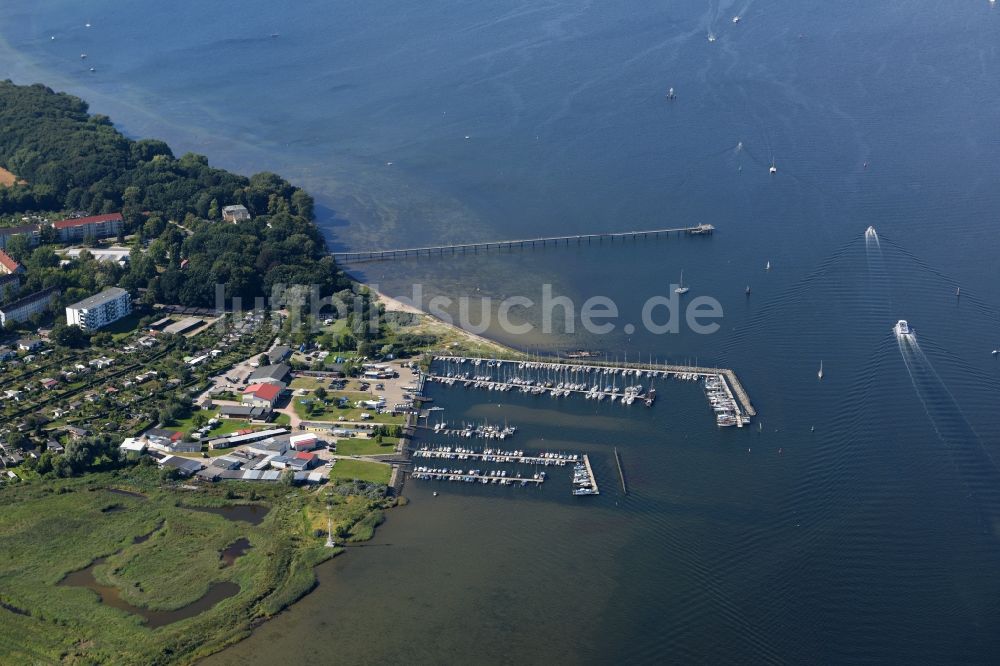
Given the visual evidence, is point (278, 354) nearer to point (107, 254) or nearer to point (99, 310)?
point (99, 310)

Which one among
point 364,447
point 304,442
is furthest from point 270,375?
point 364,447

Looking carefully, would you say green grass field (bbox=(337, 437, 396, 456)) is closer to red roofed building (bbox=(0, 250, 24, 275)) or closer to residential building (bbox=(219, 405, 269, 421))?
residential building (bbox=(219, 405, 269, 421))

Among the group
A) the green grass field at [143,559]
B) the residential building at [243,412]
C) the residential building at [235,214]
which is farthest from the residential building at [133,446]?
the residential building at [235,214]

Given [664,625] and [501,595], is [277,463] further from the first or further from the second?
[664,625]

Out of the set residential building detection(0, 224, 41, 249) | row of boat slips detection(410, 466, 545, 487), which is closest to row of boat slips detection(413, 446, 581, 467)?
row of boat slips detection(410, 466, 545, 487)

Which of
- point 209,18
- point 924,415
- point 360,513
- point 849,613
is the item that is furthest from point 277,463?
point 209,18

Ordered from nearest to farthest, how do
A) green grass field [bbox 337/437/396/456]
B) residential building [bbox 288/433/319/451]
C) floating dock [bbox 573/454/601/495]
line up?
floating dock [bbox 573/454/601/495]
green grass field [bbox 337/437/396/456]
residential building [bbox 288/433/319/451]

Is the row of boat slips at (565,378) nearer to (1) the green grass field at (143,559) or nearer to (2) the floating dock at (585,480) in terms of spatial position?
(2) the floating dock at (585,480)

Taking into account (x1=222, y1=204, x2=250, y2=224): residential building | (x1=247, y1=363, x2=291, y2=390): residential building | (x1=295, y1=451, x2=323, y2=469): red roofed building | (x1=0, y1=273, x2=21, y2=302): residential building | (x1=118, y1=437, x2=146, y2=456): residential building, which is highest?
(x1=222, y1=204, x2=250, y2=224): residential building
